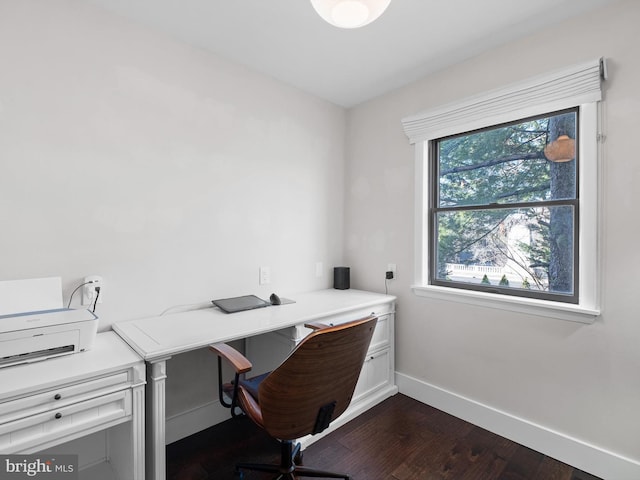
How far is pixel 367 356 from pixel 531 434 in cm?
108

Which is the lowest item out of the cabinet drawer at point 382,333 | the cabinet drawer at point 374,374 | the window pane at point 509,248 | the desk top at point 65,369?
the cabinet drawer at point 374,374

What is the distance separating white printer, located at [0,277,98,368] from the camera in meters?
1.26

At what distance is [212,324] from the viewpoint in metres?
1.80

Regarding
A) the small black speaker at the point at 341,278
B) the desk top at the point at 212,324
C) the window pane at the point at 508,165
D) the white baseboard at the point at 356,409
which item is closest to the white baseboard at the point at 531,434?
the white baseboard at the point at 356,409

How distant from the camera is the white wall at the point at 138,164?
1577 mm

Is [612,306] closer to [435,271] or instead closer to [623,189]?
[623,189]

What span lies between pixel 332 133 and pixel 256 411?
2364 millimetres

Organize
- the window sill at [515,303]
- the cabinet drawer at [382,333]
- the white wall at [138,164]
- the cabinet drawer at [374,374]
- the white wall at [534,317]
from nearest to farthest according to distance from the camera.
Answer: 1. the white wall at [138,164]
2. the white wall at [534,317]
3. the window sill at [515,303]
4. the cabinet drawer at [374,374]
5. the cabinet drawer at [382,333]

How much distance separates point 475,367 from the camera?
88.4 inches

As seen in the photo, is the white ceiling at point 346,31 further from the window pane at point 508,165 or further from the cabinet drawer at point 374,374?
the cabinet drawer at point 374,374

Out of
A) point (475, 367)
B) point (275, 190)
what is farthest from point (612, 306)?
point (275, 190)

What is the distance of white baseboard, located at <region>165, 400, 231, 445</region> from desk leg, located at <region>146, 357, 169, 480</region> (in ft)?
2.01

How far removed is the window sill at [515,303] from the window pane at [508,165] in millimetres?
639

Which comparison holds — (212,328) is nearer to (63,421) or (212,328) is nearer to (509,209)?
(63,421)
